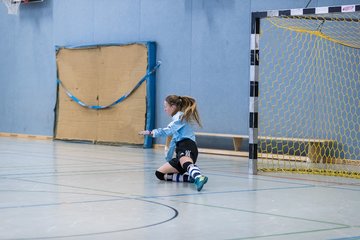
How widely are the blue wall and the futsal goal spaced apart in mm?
626

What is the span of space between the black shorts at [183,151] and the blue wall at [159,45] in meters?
5.77

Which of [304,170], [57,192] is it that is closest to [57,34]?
[304,170]

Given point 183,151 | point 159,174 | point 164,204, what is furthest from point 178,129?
point 164,204

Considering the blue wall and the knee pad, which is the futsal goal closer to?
the blue wall

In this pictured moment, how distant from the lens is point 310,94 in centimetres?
1432

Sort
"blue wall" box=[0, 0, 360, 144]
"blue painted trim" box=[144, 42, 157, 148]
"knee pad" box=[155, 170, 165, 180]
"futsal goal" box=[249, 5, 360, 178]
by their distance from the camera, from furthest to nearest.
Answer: "blue painted trim" box=[144, 42, 157, 148] < "blue wall" box=[0, 0, 360, 144] < "futsal goal" box=[249, 5, 360, 178] < "knee pad" box=[155, 170, 165, 180]

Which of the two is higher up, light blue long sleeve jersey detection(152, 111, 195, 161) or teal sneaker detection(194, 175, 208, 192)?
light blue long sleeve jersey detection(152, 111, 195, 161)

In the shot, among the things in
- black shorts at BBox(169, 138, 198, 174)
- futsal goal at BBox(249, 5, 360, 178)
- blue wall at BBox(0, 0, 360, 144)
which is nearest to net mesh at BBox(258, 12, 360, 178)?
futsal goal at BBox(249, 5, 360, 178)

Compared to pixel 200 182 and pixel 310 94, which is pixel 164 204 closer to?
pixel 200 182

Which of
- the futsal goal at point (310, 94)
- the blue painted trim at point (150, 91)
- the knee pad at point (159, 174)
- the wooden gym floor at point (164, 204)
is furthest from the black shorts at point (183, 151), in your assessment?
the blue painted trim at point (150, 91)

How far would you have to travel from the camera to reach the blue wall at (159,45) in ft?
51.9

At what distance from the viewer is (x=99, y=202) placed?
24.6 ft

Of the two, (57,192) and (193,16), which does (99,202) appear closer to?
(57,192)

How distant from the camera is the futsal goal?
1359 centimetres
